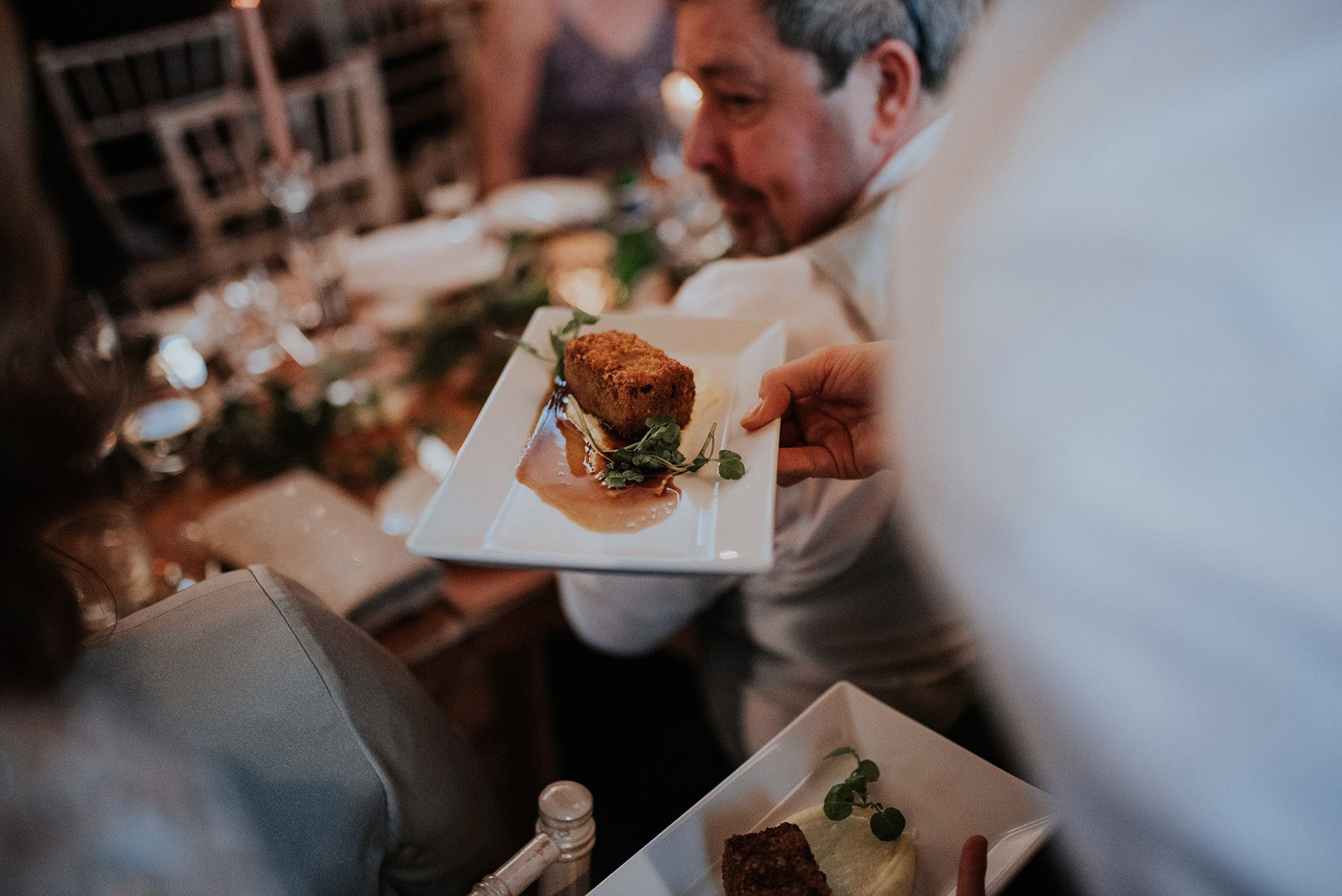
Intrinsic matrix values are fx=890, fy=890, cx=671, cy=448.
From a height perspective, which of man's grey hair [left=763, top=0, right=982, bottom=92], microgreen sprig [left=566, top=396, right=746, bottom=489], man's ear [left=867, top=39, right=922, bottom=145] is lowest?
microgreen sprig [left=566, top=396, right=746, bottom=489]

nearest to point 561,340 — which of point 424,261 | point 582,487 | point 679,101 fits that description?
point 582,487

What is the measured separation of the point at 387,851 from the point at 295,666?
0.25m

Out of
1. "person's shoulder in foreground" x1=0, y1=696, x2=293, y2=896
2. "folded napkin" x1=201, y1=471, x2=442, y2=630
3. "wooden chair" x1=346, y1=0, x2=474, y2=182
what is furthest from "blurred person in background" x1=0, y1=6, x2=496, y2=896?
"wooden chair" x1=346, y1=0, x2=474, y2=182

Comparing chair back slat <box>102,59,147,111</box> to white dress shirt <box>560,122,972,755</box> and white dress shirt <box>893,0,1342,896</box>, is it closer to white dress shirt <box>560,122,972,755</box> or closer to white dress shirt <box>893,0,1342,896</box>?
white dress shirt <box>560,122,972,755</box>

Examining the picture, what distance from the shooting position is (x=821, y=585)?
1.54m

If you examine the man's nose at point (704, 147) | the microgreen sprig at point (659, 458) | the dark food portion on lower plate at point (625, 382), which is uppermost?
the man's nose at point (704, 147)

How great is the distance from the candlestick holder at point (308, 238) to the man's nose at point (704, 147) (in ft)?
3.06

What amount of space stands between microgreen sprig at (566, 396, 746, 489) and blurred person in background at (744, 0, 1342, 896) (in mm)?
286

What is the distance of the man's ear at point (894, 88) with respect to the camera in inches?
57.4

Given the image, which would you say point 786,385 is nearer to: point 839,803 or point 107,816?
point 839,803

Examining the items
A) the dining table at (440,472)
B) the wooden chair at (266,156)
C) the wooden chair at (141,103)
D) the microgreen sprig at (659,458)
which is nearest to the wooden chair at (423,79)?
the wooden chair at (266,156)

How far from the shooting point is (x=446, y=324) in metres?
2.14

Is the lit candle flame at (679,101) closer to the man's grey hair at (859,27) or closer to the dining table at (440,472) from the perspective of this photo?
the dining table at (440,472)

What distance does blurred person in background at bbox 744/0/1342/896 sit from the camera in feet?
2.00
